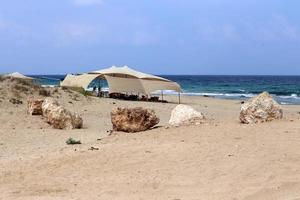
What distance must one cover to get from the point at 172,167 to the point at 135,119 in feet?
13.1

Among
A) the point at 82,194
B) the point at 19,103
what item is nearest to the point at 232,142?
the point at 82,194

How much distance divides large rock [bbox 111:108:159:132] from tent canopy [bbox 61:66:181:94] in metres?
16.5

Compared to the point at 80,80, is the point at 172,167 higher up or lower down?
lower down

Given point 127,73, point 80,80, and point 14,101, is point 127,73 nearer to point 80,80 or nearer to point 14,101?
point 80,80

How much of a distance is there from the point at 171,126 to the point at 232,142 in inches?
87.9

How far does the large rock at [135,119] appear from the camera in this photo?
1088 cm

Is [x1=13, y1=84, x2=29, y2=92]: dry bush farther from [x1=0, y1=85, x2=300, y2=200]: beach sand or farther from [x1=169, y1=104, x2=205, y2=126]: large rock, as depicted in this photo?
[x1=169, y1=104, x2=205, y2=126]: large rock

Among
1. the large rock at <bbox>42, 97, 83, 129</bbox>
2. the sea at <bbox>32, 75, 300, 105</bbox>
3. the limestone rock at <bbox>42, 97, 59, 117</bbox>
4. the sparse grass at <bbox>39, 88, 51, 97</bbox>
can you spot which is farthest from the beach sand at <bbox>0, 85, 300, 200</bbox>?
the sea at <bbox>32, 75, 300, 105</bbox>

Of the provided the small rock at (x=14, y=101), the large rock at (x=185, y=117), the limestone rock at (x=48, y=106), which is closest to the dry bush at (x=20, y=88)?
the small rock at (x=14, y=101)

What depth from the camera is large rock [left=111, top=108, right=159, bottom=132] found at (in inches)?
428

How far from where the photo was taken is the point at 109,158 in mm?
7664

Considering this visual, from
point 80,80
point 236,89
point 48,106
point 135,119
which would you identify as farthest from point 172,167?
point 236,89

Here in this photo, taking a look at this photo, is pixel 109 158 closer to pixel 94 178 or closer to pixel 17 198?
pixel 94 178

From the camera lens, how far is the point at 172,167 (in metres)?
7.00
